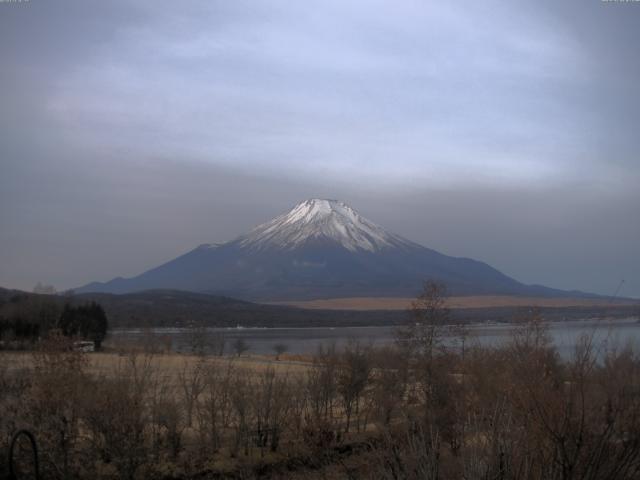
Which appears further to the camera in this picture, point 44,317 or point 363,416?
point 44,317

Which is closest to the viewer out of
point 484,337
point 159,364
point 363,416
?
point 159,364

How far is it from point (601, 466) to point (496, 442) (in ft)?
3.22

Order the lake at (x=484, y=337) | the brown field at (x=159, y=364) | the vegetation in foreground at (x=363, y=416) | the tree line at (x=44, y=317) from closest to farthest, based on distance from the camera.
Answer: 1. the vegetation in foreground at (x=363, y=416)
2. the lake at (x=484, y=337)
3. the brown field at (x=159, y=364)
4. the tree line at (x=44, y=317)

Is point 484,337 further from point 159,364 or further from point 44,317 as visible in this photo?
point 44,317

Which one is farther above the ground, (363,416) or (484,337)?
(484,337)

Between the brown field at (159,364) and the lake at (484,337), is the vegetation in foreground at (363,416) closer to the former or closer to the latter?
the lake at (484,337)

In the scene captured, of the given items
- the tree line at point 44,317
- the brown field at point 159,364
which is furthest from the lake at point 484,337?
the tree line at point 44,317

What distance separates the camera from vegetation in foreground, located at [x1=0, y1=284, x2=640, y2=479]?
6.87 m

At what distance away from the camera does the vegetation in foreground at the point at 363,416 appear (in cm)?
687

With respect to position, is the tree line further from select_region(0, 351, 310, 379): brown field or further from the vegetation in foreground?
the vegetation in foreground

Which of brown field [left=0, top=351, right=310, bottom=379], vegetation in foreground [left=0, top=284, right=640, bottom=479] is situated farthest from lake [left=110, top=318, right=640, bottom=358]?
brown field [left=0, top=351, right=310, bottom=379]

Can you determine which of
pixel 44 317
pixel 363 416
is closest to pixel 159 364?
pixel 363 416

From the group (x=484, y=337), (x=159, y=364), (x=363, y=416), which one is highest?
(x=159, y=364)

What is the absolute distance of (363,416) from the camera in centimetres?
2728
